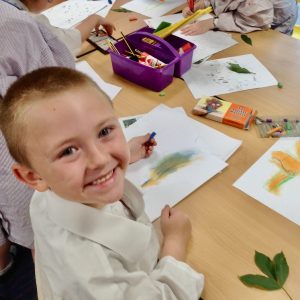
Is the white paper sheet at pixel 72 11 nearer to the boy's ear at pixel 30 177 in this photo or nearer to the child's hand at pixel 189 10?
the child's hand at pixel 189 10

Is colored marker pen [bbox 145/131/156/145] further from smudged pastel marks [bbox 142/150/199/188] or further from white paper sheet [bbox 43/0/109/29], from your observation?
white paper sheet [bbox 43/0/109/29]

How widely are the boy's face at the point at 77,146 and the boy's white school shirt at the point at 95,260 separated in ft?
0.12

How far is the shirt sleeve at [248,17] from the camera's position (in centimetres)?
130

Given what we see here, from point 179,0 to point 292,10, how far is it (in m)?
0.53

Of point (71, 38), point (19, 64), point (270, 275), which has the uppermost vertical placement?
point (19, 64)

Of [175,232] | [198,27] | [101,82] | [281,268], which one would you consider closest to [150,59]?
[101,82]

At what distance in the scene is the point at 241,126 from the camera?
34.8 inches

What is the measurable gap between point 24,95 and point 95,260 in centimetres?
27

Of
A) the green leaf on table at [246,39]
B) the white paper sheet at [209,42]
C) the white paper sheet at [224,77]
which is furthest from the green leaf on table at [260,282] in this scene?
the green leaf on table at [246,39]

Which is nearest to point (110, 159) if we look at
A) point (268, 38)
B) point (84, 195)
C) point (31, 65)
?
point (84, 195)

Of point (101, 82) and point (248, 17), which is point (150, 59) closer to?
point (101, 82)

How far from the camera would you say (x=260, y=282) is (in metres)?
0.56

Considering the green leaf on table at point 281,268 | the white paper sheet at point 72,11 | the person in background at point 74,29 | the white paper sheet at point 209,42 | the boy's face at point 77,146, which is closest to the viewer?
the boy's face at point 77,146

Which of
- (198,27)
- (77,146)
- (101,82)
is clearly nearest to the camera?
(77,146)
